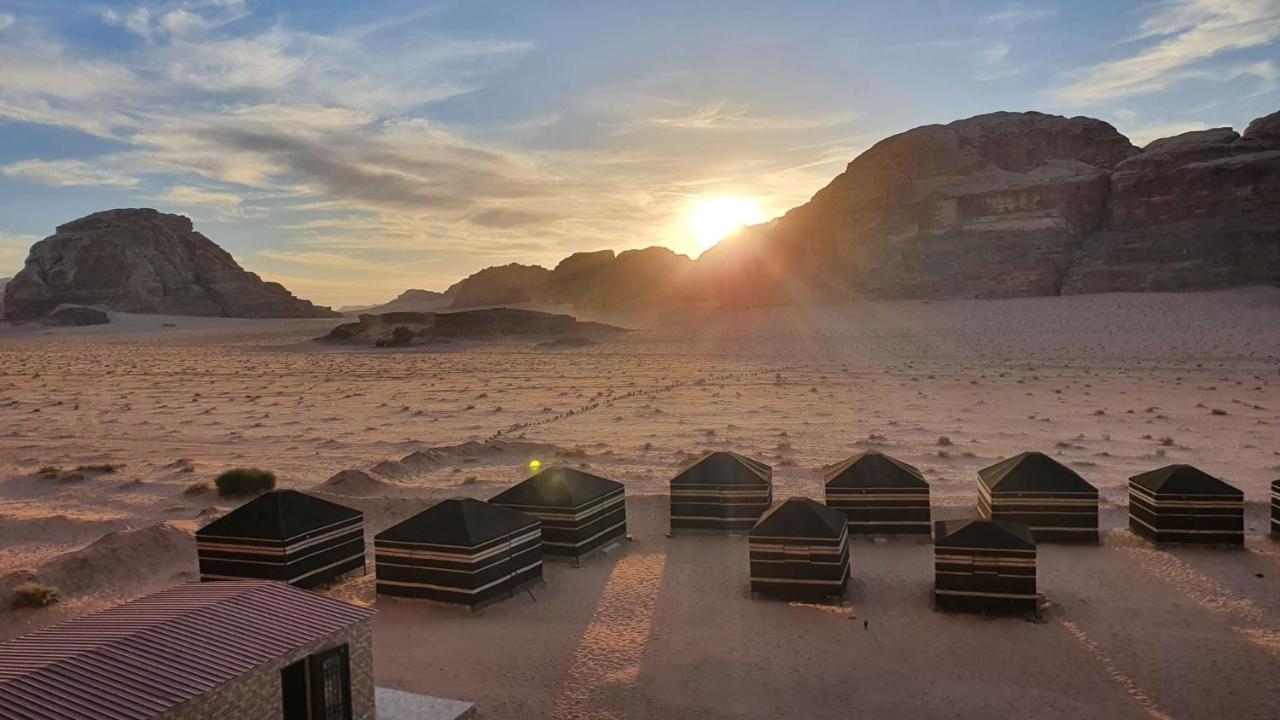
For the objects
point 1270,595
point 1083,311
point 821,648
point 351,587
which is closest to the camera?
point 821,648

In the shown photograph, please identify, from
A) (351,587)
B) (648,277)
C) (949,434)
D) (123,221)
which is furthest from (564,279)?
(351,587)

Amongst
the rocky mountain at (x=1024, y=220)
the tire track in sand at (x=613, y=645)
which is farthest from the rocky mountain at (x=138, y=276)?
the tire track in sand at (x=613, y=645)

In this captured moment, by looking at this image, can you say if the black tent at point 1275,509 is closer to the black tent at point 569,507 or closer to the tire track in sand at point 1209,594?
the tire track in sand at point 1209,594

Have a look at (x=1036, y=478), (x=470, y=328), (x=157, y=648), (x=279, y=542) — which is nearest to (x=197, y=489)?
(x=279, y=542)

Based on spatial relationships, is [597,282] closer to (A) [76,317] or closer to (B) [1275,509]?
(A) [76,317]

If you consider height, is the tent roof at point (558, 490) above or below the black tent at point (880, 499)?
above

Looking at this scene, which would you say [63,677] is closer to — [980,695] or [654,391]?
[980,695]

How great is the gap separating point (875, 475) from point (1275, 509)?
6.50 meters

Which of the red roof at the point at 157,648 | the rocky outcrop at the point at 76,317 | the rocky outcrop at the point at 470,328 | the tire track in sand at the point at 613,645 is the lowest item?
the tire track in sand at the point at 613,645

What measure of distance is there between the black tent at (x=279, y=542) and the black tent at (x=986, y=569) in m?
8.99

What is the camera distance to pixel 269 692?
673 cm

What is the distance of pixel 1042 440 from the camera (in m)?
23.6

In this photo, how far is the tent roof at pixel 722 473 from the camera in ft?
49.5

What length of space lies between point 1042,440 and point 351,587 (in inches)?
763
